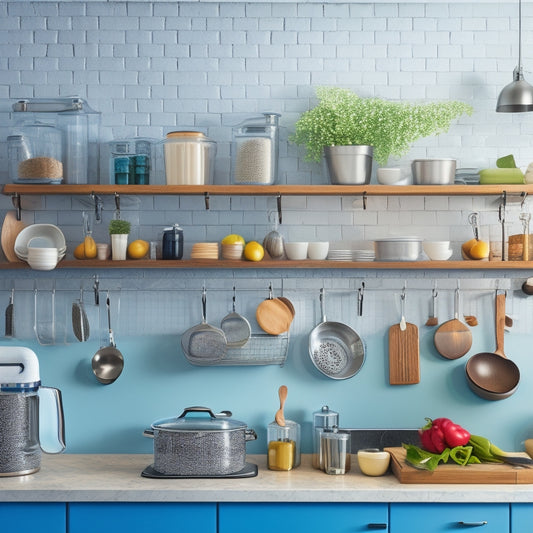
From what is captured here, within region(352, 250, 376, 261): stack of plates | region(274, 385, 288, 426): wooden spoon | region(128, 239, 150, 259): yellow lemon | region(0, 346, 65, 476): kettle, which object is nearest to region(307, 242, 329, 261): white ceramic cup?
region(352, 250, 376, 261): stack of plates

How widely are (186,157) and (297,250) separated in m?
0.64

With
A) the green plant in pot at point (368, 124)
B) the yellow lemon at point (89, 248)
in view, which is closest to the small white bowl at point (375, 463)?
the green plant in pot at point (368, 124)

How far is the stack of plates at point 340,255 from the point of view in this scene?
11.9 feet

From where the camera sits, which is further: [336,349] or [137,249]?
[336,349]

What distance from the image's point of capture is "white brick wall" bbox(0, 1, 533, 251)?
3832mm

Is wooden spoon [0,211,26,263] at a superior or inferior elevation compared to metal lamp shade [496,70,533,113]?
inferior

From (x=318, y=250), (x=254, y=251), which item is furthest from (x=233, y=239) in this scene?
(x=318, y=250)

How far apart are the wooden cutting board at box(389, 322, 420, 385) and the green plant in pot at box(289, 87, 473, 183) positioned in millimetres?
745

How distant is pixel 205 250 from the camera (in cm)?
361

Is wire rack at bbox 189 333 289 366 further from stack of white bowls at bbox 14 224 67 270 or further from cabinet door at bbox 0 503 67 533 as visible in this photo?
cabinet door at bbox 0 503 67 533

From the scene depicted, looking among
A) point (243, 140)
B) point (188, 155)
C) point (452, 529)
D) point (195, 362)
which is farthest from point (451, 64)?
point (452, 529)

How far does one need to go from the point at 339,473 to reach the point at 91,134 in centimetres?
192

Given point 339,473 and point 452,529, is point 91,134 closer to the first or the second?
point 339,473

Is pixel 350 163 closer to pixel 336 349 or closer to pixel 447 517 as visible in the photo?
pixel 336 349
